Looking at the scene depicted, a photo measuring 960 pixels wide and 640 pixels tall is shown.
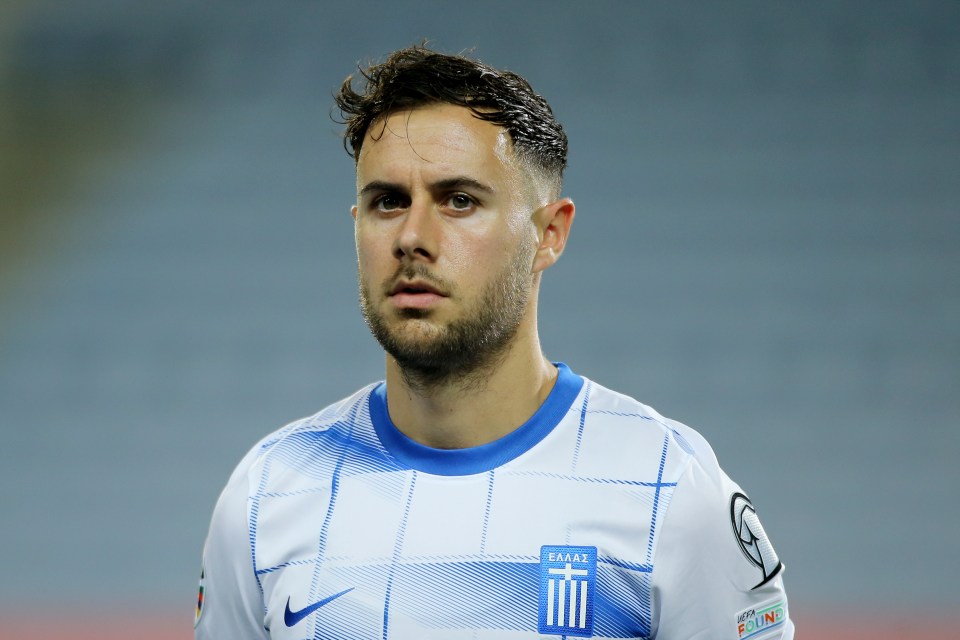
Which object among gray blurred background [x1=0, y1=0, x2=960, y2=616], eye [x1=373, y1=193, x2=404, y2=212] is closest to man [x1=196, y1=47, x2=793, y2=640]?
eye [x1=373, y1=193, x2=404, y2=212]

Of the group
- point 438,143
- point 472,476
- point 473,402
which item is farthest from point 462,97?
point 472,476

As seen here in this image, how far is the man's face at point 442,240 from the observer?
1609 millimetres

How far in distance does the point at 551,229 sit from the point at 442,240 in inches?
9.2

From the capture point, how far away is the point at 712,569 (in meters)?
1.61

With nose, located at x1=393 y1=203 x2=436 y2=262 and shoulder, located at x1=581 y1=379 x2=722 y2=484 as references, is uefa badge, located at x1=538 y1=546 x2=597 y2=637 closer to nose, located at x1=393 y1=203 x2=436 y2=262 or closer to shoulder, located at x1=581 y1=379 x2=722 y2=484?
shoulder, located at x1=581 y1=379 x2=722 y2=484

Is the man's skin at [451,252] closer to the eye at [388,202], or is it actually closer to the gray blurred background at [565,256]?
the eye at [388,202]

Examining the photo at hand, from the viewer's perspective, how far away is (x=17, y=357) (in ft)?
22.6

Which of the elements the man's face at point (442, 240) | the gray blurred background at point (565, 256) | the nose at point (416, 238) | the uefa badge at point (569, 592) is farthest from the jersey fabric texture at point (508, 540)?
the gray blurred background at point (565, 256)

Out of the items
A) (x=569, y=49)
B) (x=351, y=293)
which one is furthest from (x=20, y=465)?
(x=569, y=49)

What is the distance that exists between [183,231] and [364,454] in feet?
17.9

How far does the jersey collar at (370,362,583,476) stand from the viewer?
1.69 m

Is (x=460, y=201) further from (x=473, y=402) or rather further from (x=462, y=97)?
(x=473, y=402)

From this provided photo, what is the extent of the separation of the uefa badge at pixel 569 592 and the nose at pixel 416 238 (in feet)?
1.47

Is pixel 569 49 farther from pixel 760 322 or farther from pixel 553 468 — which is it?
pixel 553 468
